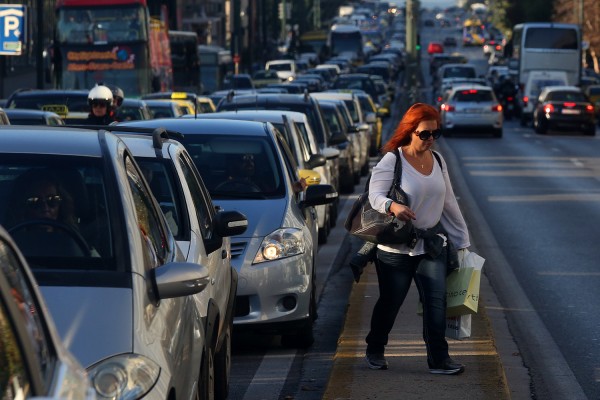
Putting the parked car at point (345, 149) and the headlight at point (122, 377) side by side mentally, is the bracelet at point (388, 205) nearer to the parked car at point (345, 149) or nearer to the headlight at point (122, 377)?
the headlight at point (122, 377)

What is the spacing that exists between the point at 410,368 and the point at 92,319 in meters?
4.15

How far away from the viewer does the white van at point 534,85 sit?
55.7 meters

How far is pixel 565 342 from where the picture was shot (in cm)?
1080

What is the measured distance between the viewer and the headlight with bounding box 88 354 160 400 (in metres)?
4.80

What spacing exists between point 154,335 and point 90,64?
114 ft

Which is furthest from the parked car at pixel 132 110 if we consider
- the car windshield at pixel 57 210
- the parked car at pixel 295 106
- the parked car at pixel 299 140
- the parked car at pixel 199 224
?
the car windshield at pixel 57 210

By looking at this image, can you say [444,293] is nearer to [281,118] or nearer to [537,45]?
[281,118]

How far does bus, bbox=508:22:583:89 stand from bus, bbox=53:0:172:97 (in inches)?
859

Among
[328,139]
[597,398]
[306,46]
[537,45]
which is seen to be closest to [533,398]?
[597,398]

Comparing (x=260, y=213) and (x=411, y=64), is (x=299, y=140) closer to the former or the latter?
(x=260, y=213)

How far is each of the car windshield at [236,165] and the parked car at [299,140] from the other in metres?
2.17

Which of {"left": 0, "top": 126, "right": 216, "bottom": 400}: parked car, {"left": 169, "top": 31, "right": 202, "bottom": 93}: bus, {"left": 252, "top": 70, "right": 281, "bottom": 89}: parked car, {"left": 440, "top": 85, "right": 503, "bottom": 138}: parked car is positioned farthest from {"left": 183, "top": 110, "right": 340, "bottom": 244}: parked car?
{"left": 252, "top": 70, "right": 281, "bottom": 89}: parked car

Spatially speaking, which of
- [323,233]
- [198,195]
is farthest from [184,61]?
[198,195]

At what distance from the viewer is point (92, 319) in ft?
16.4
